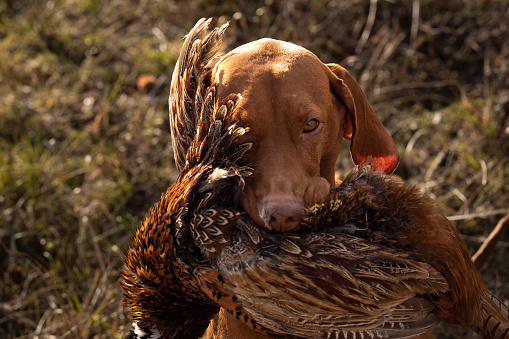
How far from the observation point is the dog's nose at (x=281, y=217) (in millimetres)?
2164

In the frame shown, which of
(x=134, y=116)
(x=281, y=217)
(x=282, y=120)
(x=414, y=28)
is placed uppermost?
(x=282, y=120)

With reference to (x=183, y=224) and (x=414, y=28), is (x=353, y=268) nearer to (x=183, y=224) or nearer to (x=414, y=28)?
(x=183, y=224)

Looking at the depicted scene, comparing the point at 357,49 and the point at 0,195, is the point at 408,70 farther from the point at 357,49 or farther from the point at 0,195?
the point at 0,195

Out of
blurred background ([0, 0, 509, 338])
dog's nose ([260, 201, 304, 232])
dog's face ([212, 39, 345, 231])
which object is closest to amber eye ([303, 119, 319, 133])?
dog's face ([212, 39, 345, 231])

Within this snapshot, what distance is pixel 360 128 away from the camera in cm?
280

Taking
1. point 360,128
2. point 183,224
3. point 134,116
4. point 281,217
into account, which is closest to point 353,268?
point 281,217

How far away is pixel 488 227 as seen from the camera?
4039mm

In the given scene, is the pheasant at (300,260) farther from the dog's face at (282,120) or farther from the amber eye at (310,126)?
the amber eye at (310,126)

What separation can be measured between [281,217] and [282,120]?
1.52ft

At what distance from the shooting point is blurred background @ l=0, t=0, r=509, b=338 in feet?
12.7

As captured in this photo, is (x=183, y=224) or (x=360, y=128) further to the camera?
(x=360, y=128)

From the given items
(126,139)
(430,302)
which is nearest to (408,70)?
(126,139)

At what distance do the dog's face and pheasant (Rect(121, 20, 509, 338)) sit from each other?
0.24 feet

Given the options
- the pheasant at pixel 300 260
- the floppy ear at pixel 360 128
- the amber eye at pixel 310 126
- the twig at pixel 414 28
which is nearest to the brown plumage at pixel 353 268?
the pheasant at pixel 300 260
